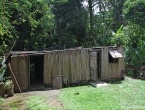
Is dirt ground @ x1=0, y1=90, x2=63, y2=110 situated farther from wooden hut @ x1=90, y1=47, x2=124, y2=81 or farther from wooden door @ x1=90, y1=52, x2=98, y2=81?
wooden hut @ x1=90, y1=47, x2=124, y2=81

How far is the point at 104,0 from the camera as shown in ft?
71.8

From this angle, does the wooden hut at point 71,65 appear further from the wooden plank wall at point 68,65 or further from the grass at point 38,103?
the grass at point 38,103

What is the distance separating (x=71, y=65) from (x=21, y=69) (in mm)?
2865

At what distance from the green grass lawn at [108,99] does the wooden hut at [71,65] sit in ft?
5.60

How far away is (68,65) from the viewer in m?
10.6

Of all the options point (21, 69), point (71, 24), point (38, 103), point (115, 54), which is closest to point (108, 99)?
point (38, 103)

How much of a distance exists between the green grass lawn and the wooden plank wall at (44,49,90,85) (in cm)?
177

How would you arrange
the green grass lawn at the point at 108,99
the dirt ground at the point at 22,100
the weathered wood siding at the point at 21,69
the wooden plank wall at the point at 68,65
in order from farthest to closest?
1. the wooden plank wall at the point at 68,65
2. the weathered wood siding at the point at 21,69
3. the dirt ground at the point at 22,100
4. the green grass lawn at the point at 108,99

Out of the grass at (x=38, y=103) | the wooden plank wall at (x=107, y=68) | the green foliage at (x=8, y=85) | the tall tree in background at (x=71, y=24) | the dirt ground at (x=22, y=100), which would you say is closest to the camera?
the grass at (x=38, y=103)

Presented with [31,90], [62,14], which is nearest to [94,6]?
[62,14]

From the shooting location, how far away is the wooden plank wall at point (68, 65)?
403 inches

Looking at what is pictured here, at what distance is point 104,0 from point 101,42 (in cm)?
603

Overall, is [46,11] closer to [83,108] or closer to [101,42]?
[101,42]

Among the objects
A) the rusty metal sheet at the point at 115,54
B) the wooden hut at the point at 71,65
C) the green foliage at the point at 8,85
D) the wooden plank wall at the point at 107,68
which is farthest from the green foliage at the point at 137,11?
the green foliage at the point at 8,85
